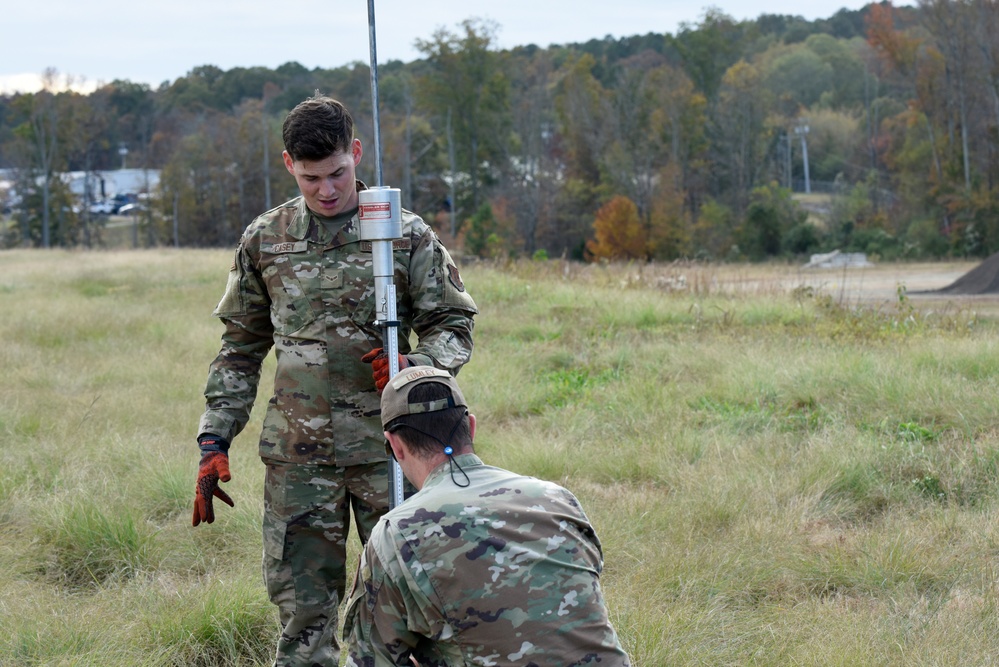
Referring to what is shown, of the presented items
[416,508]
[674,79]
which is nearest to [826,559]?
[416,508]

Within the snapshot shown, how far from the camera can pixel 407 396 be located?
216cm

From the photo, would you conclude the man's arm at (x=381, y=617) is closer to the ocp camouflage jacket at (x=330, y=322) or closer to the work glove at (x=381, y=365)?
the work glove at (x=381, y=365)

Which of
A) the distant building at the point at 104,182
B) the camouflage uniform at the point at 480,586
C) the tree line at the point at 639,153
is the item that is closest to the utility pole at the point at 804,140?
the tree line at the point at 639,153

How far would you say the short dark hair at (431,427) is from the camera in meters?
2.17

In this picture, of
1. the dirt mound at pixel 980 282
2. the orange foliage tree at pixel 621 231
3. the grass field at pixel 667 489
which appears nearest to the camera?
the grass field at pixel 667 489

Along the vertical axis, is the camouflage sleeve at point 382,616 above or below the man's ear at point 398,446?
below

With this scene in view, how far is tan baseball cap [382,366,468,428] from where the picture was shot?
7.09ft

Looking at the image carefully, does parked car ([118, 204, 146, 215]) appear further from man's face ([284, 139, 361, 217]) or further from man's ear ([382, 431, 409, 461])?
man's ear ([382, 431, 409, 461])

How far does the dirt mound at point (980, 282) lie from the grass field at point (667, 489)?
33.7 ft

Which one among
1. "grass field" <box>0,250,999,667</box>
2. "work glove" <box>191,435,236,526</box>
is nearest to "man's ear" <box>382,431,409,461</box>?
"work glove" <box>191,435,236,526</box>

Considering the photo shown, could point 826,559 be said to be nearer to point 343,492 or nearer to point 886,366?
point 343,492

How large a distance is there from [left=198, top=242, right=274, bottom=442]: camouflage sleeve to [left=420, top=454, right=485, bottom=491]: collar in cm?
119

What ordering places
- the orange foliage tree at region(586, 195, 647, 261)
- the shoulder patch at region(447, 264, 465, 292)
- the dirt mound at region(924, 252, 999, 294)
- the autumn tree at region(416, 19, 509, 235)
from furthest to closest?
the autumn tree at region(416, 19, 509, 235) → the orange foliage tree at region(586, 195, 647, 261) → the dirt mound at region(924, 252, 999, 294) → the shoulder patch at region(447, 264, 465, 292)

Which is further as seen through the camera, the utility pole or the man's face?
the utility pole
